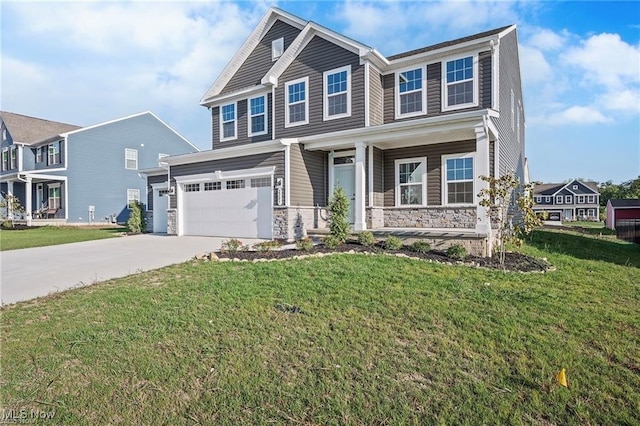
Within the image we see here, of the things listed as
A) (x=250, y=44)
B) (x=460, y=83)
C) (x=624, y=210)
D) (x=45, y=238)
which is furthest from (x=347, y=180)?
(x=624, y=210)

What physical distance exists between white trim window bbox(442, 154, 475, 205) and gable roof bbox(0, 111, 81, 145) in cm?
2819

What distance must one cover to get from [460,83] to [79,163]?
80.6 feet

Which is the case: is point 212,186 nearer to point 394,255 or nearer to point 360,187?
point 360,187

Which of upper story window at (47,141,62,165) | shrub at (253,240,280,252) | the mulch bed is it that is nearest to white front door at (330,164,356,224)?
the mulch bed

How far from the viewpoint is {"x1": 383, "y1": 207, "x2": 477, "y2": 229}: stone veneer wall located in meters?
10.4

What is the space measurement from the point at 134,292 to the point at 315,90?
990cm

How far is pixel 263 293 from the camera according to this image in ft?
17.4

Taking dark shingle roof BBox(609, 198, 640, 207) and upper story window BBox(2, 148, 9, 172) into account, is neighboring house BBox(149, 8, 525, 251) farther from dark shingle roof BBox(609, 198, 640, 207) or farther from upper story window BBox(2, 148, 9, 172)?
dark shingle roof BBox(609, 198, 640, 207)

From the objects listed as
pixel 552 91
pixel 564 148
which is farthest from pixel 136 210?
pixel 564 148

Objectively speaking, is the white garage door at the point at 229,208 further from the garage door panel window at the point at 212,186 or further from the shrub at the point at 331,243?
the shrub at the point at 331,243

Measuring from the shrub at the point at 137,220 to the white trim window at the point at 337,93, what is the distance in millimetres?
10065

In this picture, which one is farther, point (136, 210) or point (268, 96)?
point (136, 210)

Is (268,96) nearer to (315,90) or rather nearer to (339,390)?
(315,90)

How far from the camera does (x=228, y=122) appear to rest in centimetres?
1583
